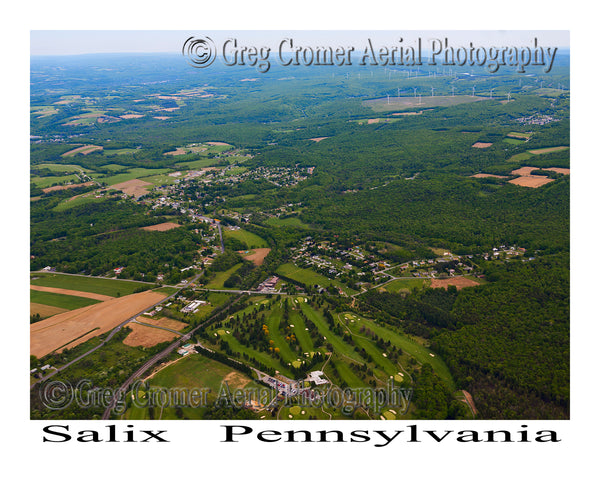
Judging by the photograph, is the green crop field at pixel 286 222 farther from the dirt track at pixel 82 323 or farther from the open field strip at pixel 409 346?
the open field strip at pixel 409 346

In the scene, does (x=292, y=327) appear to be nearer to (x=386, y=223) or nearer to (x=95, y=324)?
(x=95, y=324)

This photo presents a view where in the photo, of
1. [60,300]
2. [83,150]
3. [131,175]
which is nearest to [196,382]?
[60,300]

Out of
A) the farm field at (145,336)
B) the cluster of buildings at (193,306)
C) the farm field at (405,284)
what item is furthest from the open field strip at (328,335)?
the farm field at (145,336)

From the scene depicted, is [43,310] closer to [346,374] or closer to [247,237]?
[247,237]

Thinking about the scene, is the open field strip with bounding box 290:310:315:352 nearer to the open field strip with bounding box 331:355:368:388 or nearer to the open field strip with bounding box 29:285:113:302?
the open field strip with bounding box 331:355:368:388

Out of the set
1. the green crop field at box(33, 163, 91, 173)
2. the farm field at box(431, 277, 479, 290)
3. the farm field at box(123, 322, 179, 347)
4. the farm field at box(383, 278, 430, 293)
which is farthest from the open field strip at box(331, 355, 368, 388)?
the green crop field at box(33, 163, 91, 173)
